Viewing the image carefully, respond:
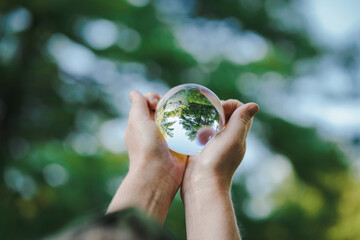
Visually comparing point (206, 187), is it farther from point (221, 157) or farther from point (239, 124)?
point (239, 124)

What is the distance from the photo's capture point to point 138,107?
69.6 inches

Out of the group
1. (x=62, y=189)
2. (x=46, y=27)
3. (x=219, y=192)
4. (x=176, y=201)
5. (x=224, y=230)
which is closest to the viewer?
(x=224, y=230)

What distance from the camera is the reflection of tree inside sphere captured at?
1.59 m

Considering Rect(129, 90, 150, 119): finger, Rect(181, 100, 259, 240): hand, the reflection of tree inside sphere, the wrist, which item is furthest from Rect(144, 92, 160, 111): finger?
the wrist

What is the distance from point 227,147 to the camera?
63.3 inches

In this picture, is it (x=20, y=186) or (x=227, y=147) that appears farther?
(x=20, y=186)

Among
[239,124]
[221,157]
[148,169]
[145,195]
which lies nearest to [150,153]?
[148,169]

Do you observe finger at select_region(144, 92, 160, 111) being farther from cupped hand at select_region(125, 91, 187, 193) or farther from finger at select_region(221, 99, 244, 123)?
finger at select_region(221, 99, 244, 123)

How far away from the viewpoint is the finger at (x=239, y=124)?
63.9 inches

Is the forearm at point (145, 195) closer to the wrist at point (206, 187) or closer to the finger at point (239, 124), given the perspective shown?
the wrist at point (206, 187)

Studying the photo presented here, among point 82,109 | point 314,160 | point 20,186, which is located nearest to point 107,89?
point 82,109

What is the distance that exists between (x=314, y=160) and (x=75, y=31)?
5.13 meters

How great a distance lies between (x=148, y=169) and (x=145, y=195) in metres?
0.13

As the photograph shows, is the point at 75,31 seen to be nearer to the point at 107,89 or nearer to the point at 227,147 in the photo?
the point at 107,89
